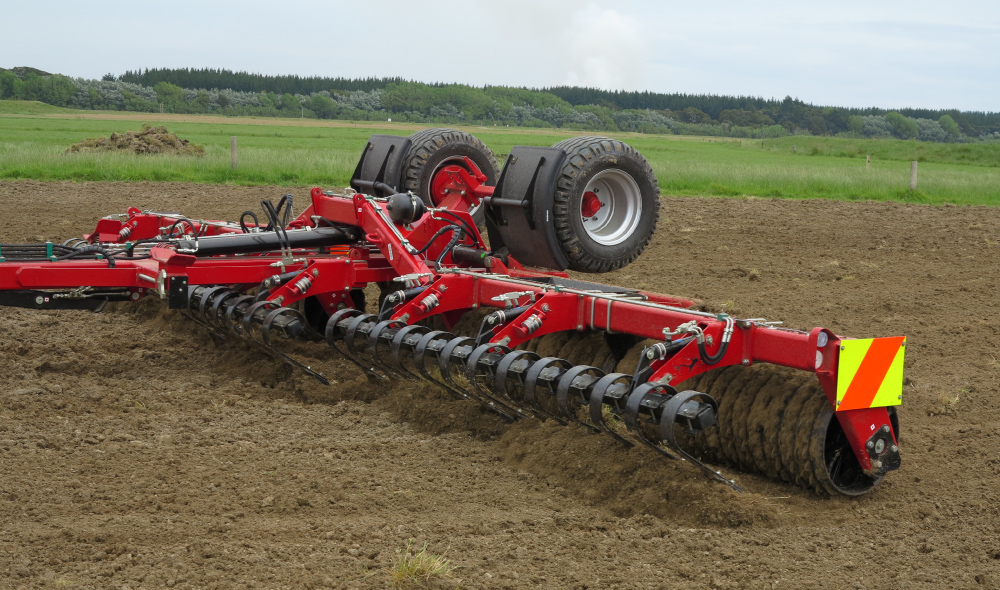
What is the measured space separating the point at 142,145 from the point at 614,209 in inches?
703

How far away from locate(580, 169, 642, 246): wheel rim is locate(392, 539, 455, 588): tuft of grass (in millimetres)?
3986

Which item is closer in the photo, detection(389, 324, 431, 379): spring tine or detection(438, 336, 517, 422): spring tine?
detection(438, 336, 517, 422): spring tine

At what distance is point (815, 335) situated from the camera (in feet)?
13.5

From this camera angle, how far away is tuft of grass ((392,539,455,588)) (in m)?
3.36

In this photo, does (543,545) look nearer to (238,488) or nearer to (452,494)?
(452,494)

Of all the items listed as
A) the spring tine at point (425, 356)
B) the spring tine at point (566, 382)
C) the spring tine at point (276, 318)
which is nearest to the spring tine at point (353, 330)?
the spring tine at point (276, 318)

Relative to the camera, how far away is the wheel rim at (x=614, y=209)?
712cm

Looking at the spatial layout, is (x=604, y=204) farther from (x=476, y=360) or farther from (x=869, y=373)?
(x=869, y=373)

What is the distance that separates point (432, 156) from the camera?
26.0 feet

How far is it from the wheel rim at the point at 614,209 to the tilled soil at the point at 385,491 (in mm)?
2109

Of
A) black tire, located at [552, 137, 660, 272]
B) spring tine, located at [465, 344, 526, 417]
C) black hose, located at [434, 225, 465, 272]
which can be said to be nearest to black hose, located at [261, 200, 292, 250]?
black hose, located at [434, 225, 465, 272]

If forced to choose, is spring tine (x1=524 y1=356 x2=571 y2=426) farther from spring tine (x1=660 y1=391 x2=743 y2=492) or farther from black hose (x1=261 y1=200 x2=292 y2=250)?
black hose (x1=261 y1=200 x2=292 y2=250)

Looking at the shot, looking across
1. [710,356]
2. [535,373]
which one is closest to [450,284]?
[535,373]

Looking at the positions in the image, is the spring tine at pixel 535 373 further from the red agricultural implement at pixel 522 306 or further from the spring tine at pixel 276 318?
the spring tine at pixel 276 318
